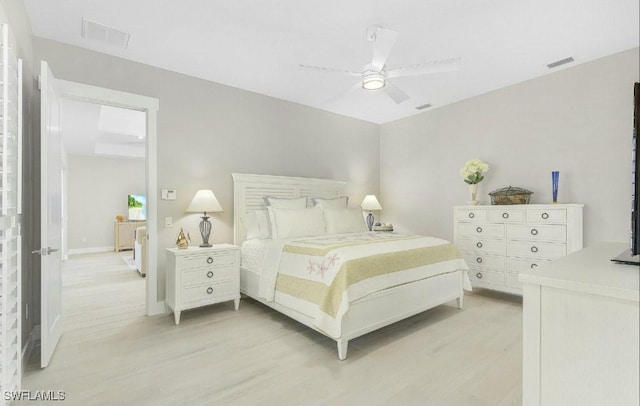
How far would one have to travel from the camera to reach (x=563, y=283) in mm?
834

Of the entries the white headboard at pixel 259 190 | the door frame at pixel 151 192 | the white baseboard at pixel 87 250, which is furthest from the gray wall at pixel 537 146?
the white baseboard at pixel 87 250

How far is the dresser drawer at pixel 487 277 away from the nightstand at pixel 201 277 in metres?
2.92

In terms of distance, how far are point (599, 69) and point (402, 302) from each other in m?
3.29

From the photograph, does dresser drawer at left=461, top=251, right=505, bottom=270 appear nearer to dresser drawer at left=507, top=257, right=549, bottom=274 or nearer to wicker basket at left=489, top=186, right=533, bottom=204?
dresser drawer at left=507, top=257, right=549, bottom=274

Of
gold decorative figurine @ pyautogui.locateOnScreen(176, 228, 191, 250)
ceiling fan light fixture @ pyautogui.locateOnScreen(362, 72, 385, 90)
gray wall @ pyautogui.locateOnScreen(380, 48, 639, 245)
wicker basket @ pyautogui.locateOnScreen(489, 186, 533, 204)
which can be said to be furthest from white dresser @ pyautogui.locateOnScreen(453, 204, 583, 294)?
gold decorative figurine @ pyautogui.locateOnScreen(176, 228, 191, 250)

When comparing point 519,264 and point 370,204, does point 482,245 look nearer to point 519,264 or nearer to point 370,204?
point 519,264

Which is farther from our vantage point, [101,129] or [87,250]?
[87,250]

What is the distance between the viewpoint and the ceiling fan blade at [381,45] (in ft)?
7.56

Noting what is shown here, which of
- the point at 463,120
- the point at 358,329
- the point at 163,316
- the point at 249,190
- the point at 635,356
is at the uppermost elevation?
the point at 463,120

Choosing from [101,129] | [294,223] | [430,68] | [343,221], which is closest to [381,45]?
[430,68]

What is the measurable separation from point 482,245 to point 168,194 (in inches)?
150

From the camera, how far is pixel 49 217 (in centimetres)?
238

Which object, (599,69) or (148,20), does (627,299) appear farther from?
(599,69)

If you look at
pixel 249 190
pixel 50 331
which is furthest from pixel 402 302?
pixel 50 331
